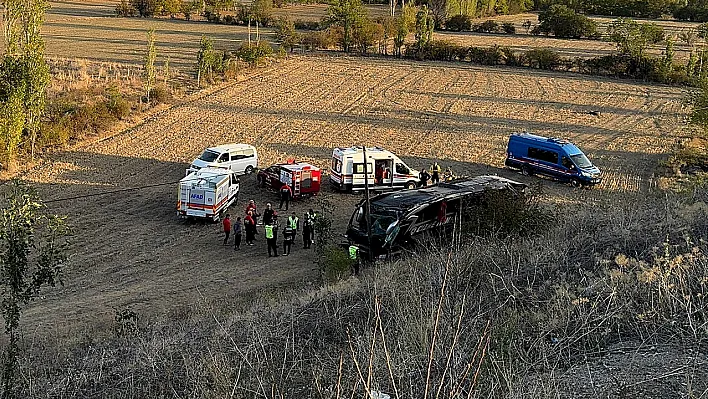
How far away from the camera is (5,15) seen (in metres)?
23.8

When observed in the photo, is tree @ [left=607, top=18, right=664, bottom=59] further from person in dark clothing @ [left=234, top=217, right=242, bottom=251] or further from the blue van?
person in dark clothing @ [left=234, top=217, right=242, bottom=251]

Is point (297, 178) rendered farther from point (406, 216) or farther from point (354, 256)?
point (354, 256)

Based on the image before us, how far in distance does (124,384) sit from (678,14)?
299 ft

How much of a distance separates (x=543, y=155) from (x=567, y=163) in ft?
3.19

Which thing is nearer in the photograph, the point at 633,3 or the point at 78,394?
the point at 78,394

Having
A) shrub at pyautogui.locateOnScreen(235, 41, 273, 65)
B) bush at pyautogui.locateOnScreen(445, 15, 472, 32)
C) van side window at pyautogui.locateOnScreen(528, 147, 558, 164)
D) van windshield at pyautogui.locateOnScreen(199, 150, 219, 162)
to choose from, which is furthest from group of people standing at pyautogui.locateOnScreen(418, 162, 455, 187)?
bush at pyautogui.locateOnScreen(445, 15, 472, 32)

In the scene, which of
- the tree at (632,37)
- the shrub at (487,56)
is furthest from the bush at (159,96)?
the tree at (632,37)

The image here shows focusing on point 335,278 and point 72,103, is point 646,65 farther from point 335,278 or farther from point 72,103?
point 335,278

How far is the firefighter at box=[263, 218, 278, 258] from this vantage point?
1656 centimetres

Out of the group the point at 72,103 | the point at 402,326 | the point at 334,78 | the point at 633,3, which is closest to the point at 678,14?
the point at 633,3

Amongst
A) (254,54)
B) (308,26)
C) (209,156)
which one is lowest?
(209,156)

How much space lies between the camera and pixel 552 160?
23484 mm

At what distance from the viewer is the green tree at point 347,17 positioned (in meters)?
53.0

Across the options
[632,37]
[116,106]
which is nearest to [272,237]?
[116,106]
